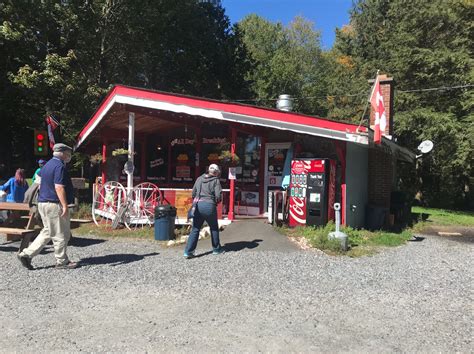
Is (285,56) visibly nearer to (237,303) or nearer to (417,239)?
(417,239)

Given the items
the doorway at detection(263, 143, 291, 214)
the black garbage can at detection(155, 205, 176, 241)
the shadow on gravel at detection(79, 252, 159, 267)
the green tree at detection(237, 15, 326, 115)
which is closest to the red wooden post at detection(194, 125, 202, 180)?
the doorway at detection(263, 143, 291, 214)

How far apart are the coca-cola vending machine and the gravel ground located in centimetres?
225

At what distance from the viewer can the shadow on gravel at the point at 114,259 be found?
7652mm

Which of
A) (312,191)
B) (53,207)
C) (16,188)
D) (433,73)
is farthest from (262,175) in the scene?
(433,73)

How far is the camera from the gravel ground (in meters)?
4.39

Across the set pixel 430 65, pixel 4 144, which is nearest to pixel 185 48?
pixel 4 144

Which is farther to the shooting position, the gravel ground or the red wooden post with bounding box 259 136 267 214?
the red wooden post with bounding box 259 136 267 214

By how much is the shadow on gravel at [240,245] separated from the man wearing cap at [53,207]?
3.22m

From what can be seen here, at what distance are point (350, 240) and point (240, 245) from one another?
2.49m

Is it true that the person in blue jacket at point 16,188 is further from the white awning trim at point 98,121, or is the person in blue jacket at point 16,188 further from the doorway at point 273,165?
the doorway at point 273,165

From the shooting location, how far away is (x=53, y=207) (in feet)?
22.5

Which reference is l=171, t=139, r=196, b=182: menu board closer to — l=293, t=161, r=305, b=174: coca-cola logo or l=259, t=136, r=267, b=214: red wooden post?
l=259, t=136, r=267, b=214: red wooden post

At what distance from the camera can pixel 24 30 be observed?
1819 cm

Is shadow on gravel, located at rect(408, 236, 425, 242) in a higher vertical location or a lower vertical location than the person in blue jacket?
lower
